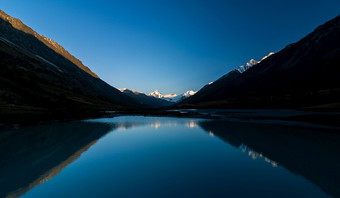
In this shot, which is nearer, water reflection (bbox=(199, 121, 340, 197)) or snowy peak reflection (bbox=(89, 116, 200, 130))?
water reflection (bbox=(199, 121, 340, 197))

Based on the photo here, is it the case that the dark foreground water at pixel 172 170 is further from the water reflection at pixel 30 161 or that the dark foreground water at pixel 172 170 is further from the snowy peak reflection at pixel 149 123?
the snowy peak reflection at pixel 149 123

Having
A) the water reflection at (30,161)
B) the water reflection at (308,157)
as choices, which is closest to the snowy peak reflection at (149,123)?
the water reflection at (30,161)

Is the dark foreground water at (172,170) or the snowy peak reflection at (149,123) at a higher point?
the snowy peak reflection at (149,123)

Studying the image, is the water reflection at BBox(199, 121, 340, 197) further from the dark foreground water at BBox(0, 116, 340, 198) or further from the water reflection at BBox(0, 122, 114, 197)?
the water reflection at BBox(0, 122, 114, 197)

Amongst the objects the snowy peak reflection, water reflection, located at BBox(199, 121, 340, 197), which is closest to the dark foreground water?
water reflection, located at BBox(199, 121, 340, 197)

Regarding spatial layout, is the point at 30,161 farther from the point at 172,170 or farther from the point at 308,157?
the point at 308,157

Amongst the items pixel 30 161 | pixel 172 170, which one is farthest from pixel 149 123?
pixel 172 170

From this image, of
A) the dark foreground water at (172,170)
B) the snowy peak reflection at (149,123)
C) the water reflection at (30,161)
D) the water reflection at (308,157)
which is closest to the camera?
the dark foreground water at (172,170)

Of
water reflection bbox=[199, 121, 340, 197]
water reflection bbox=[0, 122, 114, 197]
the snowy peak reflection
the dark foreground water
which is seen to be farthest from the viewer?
A: the snowy peak reflection

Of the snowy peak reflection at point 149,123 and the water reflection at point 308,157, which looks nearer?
the water reflection at point 308,157

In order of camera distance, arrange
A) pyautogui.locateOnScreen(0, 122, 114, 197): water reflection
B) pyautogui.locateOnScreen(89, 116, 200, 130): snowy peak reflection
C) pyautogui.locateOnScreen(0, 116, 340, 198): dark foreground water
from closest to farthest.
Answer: pyautogui.locateOnScreen(0, 116, 340, 198): dark foreground water < pyautogui.locateOnScreen(0, 122, 114, 197): water reflection < pyautogui.locateOnScreen(89, 116, 200, 130): snowy peak reflection

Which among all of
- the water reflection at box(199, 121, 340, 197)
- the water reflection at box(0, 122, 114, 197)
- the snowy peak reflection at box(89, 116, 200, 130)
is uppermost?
the snowy peak reflection at box(89, 116, 200, 130)

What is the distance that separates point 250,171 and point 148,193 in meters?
10.4

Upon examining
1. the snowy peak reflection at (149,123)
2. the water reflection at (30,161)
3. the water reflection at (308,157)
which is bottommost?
the water reflection at (30,161)
